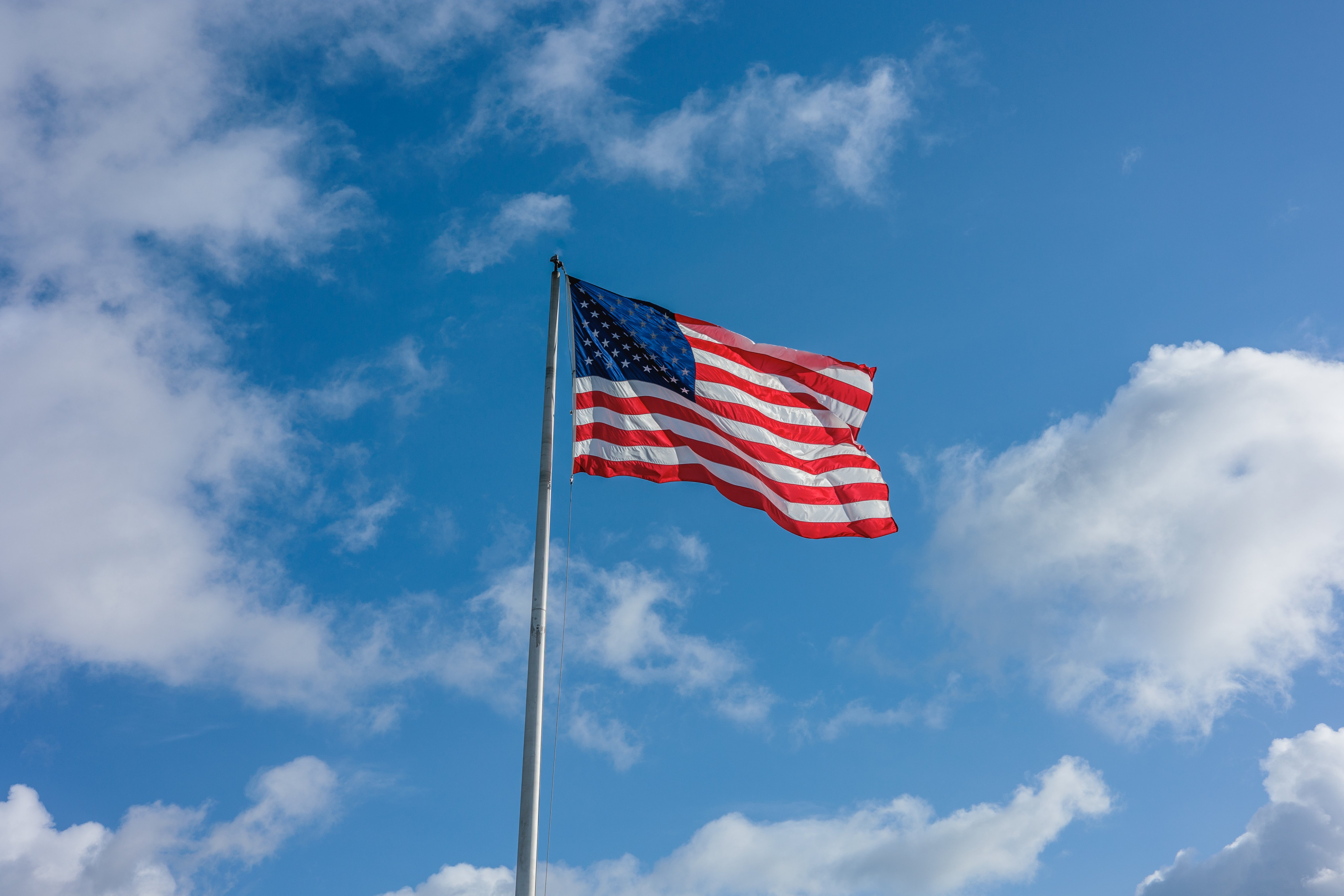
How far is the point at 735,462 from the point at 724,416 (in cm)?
114

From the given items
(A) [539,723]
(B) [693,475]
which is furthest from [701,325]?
(A) [539,723]

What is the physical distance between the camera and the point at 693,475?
74.7 feet

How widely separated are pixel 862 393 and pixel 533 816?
13514 mm

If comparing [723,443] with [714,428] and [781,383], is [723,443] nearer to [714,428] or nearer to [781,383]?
[714,428]

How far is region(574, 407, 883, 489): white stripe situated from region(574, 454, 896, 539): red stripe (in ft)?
2.36

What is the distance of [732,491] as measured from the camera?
23.1m

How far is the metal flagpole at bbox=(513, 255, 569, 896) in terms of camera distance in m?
16.8

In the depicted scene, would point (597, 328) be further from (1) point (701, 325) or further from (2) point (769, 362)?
(2) point (769, 362)

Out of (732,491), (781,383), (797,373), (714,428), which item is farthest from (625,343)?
(797,373)

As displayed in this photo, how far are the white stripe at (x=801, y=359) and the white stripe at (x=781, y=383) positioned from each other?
1.44ft

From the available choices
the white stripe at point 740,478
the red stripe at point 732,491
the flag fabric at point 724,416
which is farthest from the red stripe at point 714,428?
the red stripe at point 732,491

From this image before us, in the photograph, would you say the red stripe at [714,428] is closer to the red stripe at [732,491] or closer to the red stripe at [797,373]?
the red stripe at [732,491]

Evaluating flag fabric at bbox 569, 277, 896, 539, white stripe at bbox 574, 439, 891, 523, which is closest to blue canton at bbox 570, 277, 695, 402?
flag fabric at bbox 569, 277, 896, 539

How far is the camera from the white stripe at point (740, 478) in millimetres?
21609
